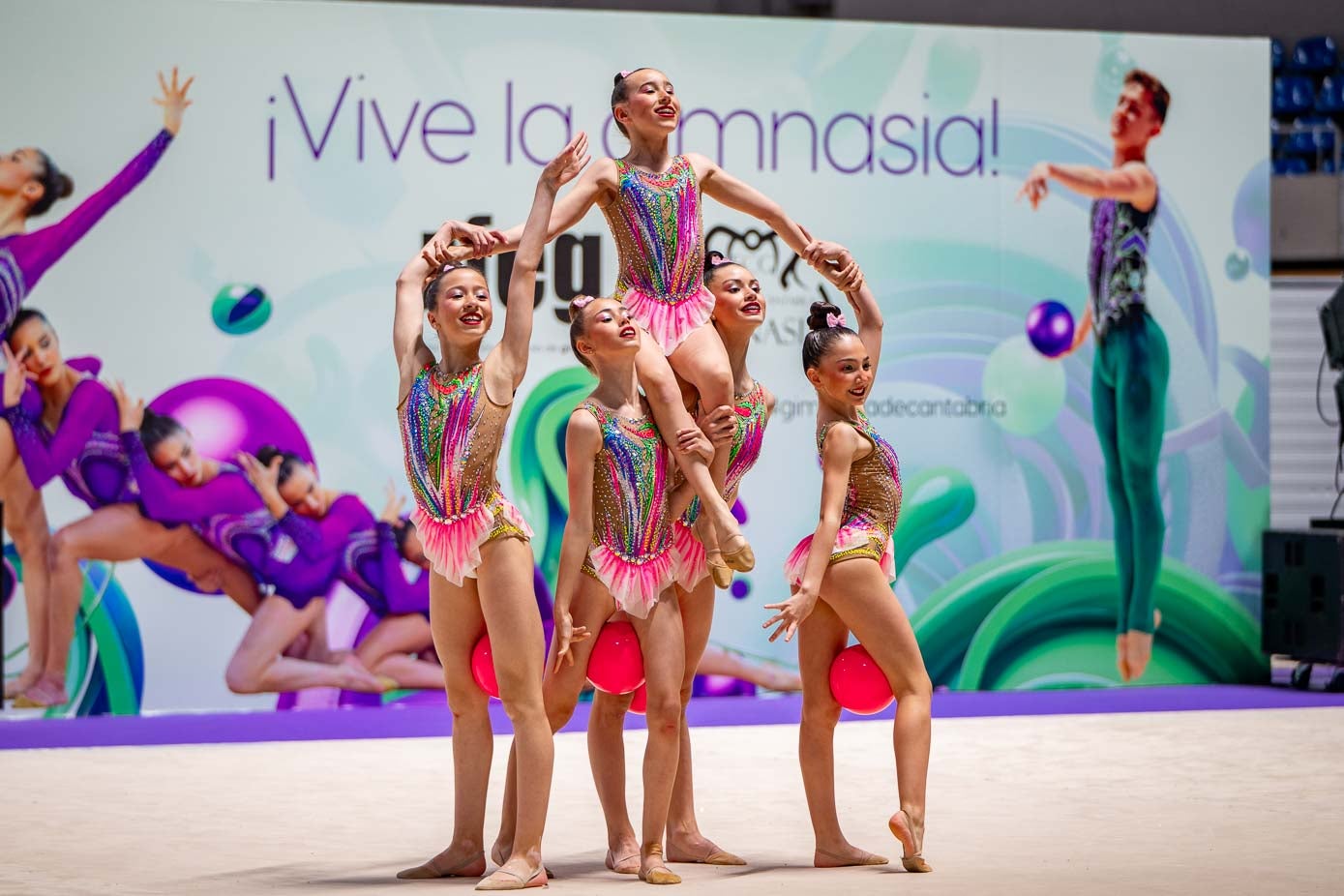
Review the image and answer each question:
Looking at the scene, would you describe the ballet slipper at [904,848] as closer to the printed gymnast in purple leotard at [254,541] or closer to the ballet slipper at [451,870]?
the ballet slipper at [451,870]

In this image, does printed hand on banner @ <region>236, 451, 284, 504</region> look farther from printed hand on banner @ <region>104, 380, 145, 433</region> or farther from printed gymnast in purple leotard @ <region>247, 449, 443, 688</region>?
printed hand on banner @ <region>104, 380, 145, 433</region>

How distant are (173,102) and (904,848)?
4.85 m

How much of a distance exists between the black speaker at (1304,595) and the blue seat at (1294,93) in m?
5.15

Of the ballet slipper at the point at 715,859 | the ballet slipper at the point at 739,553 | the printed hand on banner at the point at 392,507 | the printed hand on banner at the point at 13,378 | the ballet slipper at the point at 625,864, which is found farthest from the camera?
the printed hand on banner at the point at 392,507

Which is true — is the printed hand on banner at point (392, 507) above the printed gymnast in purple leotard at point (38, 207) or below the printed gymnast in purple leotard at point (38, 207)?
below

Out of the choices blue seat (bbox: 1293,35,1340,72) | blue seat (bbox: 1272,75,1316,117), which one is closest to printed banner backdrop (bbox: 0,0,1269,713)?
blue seat (bbox: 1272,75,1316,117)

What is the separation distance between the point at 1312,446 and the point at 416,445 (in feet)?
26.2

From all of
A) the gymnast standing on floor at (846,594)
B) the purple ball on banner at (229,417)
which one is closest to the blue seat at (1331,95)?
the purple ball on banner at (229,417)

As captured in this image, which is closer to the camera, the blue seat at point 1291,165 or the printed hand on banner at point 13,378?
the printed hand on banner at point 13,378

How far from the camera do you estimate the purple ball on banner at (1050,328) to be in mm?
8367

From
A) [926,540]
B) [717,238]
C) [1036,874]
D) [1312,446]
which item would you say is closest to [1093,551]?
[926,540]

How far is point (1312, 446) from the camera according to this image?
10781 mm

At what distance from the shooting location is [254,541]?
751 cm

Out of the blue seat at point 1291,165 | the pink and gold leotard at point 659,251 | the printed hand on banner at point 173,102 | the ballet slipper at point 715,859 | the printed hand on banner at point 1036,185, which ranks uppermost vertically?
the blue seat at point 1291,165
